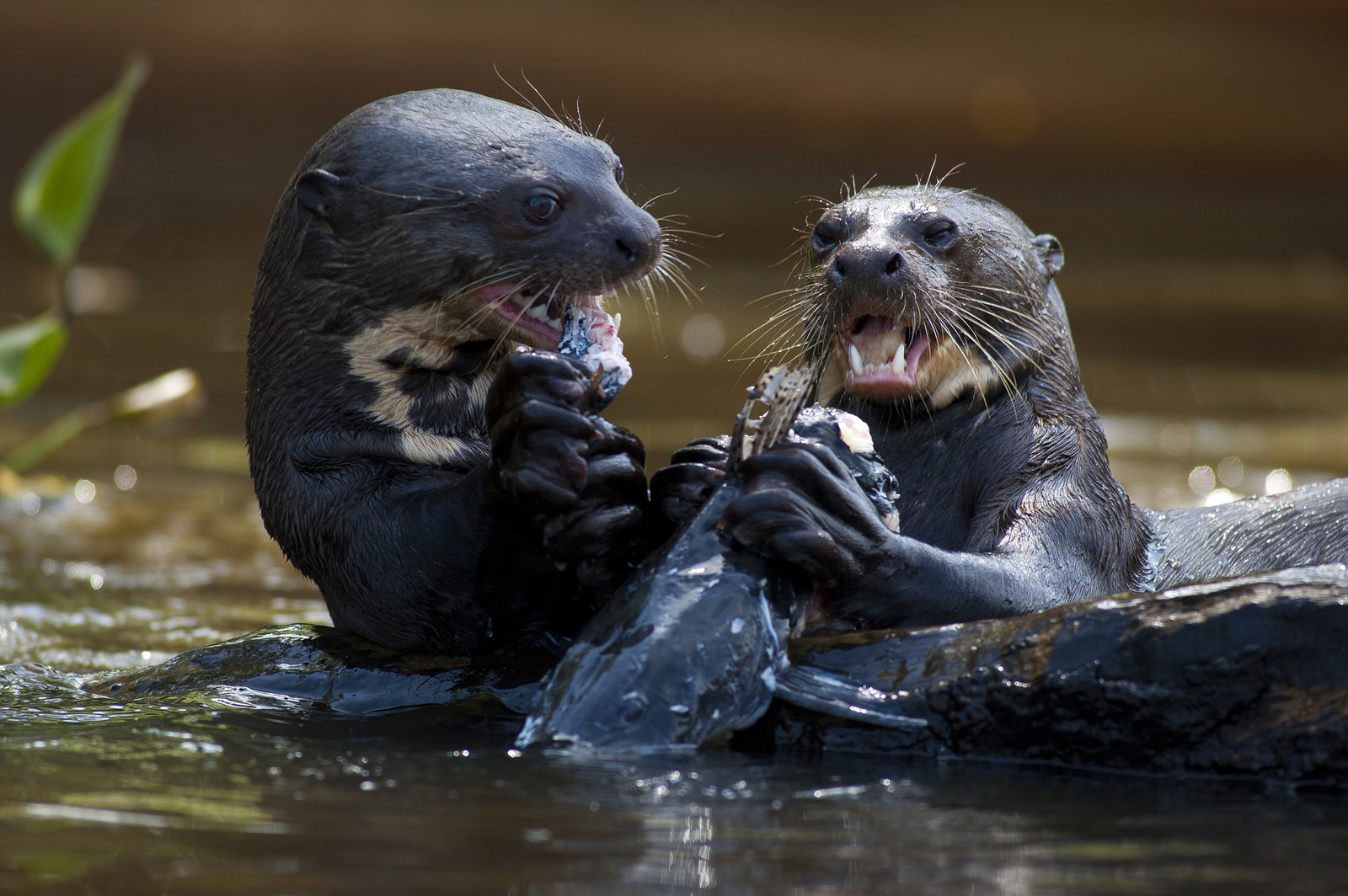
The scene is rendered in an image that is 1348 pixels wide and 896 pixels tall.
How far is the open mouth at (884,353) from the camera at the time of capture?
11.4ft

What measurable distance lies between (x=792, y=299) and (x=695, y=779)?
5.34ft

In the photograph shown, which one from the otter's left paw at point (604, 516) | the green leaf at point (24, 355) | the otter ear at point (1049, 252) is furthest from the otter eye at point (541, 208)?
the green leaf at point (24, 355)

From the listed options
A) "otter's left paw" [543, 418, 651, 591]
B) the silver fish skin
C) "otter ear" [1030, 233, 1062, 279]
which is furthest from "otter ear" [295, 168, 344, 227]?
"otter ear" [1030, 233, 1062, 279]

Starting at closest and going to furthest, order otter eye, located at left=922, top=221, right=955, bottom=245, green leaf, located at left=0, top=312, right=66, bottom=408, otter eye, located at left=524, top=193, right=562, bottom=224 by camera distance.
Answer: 1. otter eye, located at left=524, top=193, right=562, bottom=224
2. otter eye, located at left=922, top=221, right=955, bottom=245
3. green leaf, located at left=0, top=312, right=66, bottom=408

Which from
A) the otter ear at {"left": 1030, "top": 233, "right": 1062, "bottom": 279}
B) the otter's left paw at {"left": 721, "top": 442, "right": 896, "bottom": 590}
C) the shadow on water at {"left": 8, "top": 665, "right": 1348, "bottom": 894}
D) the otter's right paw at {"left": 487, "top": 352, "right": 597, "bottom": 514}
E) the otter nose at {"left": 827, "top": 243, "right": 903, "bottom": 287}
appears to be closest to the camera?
the shadow on water at {"left": 8, "top": 665, "right": 1348, "bottom": 894}

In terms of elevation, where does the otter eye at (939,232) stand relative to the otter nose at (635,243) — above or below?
above

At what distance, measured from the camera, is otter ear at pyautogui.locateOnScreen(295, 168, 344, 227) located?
3410 millimetres

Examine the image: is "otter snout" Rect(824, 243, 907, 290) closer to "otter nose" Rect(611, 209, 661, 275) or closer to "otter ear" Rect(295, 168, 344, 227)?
"otter nose" Rect(611, 209, 661, 275)

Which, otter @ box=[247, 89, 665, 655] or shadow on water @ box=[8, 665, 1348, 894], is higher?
otter @ box=[247, 89, 665, 655]

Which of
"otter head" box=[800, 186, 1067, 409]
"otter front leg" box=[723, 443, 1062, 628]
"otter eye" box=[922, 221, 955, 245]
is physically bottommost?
"otter front leg" box=[723, 443, 1062, 628]

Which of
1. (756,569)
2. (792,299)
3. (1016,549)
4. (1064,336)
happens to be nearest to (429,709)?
(756,569)

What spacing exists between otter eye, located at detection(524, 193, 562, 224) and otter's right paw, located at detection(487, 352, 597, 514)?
1.47ft

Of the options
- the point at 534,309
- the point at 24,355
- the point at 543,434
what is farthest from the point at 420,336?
the point at 24,355

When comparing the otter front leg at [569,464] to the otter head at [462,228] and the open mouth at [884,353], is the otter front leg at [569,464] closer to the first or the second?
the otter head at [462,228]
